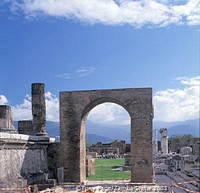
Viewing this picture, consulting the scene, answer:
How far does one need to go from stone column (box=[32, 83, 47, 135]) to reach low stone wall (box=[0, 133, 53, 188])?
126 centimetres

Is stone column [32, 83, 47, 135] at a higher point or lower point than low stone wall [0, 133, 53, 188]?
higher

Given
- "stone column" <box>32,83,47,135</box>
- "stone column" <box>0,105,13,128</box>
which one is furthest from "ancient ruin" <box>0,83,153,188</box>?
"stone column" <box>32,83,47,135</box>

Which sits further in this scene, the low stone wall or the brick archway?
the brick archway

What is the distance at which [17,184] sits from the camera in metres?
16.8

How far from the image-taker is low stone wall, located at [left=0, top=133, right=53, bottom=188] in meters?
17.8

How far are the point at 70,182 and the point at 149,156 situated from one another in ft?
14.4

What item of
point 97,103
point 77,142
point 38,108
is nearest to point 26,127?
point 38,108

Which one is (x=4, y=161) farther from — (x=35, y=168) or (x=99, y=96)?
(x=99, y=96)

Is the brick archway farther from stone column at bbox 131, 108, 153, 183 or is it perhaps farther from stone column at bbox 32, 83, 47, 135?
stone column at bbox 32, 83, 47, 135

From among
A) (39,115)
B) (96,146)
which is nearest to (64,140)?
(39,115)

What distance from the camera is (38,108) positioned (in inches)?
964

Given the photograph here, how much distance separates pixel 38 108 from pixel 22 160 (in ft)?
16.7

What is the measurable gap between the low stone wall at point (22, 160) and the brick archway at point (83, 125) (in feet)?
3.97

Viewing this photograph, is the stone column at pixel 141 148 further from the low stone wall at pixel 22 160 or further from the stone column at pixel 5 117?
A: the stone column at pixel 5 117
